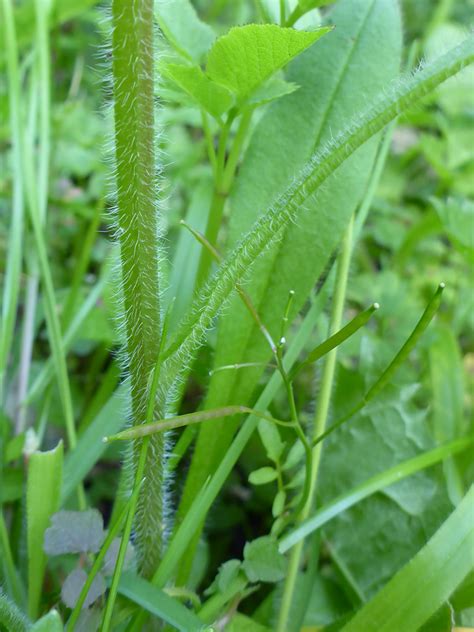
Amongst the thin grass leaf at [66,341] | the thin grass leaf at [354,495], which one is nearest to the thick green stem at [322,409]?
the thin grass leaf at [354,495]

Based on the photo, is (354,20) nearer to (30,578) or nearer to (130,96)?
(130,96)

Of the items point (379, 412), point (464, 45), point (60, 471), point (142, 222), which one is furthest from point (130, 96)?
point (379, 412)

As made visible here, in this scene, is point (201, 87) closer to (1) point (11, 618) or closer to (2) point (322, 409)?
(2) point (322, 409)

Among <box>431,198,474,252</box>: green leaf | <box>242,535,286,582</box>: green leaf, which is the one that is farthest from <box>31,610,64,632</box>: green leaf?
<box>431,198,474,252</box>: green leaf


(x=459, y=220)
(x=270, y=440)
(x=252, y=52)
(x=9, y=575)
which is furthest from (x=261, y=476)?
(x=459, y=220)

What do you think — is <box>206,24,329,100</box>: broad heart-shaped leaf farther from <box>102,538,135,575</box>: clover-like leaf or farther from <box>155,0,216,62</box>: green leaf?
<box>102,538,135,575</box>: clover-like leaf

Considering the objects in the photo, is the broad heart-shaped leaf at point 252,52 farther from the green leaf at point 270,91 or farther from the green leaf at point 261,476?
the green leaf at point 261,476
